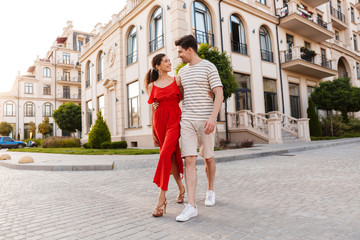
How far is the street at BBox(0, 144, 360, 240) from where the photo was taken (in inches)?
90.8

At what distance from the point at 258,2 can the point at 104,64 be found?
41.5 ft

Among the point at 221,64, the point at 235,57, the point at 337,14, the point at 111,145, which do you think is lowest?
the point at 111,145

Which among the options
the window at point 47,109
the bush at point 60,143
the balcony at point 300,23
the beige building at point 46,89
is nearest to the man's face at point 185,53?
the balcony at point 300,23

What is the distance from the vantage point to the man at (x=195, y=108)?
2.88 meters

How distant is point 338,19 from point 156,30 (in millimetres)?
22152

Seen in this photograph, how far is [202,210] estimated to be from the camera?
297cm

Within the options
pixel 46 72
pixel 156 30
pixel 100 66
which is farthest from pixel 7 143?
pixel 156 30

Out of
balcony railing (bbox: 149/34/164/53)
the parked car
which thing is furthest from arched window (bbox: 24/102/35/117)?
balcony railing (bbox: 149/34/164/53)

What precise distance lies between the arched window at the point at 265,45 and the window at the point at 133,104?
9.29 m

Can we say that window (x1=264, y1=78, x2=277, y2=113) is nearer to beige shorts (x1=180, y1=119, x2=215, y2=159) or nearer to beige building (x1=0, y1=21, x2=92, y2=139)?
beige shorts (x1=180, y1=119, x2=215, y2=159)

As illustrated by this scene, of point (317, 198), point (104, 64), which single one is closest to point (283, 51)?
point (104, 64)

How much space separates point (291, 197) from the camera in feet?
11.2

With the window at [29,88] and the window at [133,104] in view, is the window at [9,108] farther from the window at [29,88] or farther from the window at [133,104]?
the window at [133,104]

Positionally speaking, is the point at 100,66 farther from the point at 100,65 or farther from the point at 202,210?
the point at 202,210
